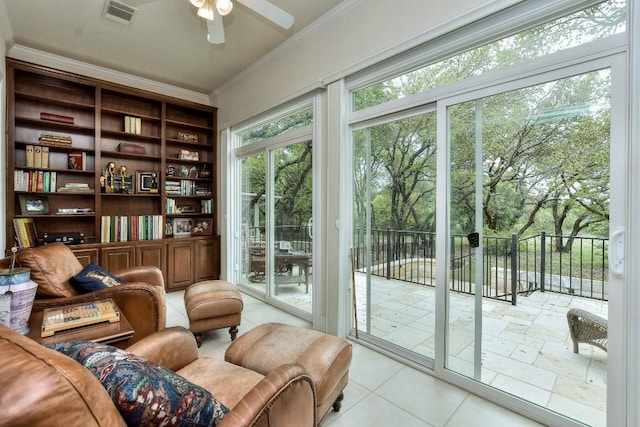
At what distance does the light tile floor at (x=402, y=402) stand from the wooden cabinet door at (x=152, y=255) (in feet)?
6.73

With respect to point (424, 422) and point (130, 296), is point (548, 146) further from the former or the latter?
point (130, 296)

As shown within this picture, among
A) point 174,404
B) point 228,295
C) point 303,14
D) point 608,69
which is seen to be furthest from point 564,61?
point 228,295

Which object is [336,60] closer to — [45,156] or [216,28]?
[216,28]

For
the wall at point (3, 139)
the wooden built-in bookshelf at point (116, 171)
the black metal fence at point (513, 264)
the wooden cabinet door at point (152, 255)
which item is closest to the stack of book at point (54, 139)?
the wooden built-in bookshelf at point (116, 171)

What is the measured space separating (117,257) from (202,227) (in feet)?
4.02

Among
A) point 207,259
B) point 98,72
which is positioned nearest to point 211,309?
point 207,259

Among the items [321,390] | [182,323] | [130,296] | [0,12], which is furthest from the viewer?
[182,323]

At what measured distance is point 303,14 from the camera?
8.92ft

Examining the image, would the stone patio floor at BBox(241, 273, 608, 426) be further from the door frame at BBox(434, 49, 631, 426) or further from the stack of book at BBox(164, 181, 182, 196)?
the stack of book at BBox(164, 181, 182, 196)

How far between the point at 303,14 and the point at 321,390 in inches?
118

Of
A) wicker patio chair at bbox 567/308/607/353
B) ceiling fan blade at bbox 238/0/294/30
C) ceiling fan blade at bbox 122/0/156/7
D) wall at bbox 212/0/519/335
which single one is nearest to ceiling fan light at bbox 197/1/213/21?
ceiling fan blade at bbox 238/0/294/30

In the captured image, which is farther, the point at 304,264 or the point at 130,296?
the point at 304,264

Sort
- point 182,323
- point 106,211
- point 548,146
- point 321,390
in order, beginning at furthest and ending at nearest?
point 106,211, point 182,323, point 548,146, point 321,390

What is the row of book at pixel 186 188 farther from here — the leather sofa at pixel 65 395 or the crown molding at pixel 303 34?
the leather sofa at pixel 65 395
